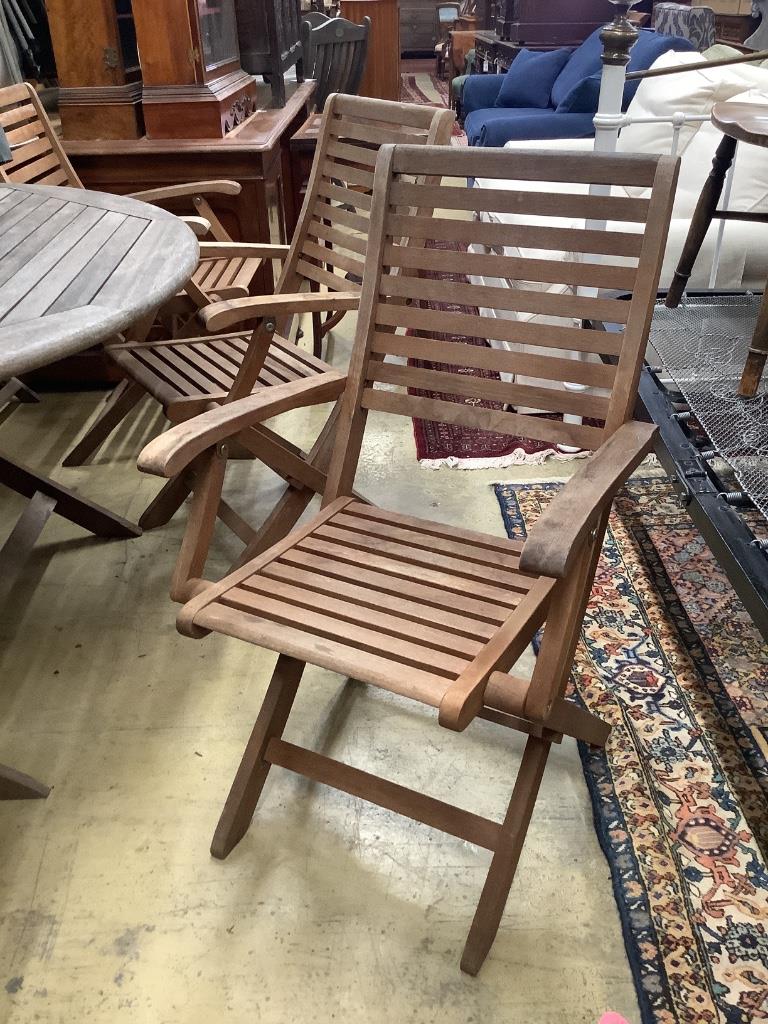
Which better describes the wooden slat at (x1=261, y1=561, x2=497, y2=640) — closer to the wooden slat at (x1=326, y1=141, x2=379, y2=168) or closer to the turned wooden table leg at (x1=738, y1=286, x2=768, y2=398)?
the turned wooden table leg at (x1=738, y1=286, x2=768, y2=398)

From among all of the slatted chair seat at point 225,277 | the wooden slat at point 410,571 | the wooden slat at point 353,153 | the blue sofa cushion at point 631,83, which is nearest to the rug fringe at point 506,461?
the slatted chair seat at point 225,277

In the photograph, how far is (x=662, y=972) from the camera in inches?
55.7

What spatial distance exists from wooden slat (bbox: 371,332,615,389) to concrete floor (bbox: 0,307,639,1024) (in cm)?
83

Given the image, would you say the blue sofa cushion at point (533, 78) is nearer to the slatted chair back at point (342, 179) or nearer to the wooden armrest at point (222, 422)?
the slatted chair back at point (342, 179)

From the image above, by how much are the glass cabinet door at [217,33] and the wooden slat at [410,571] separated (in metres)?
2.74

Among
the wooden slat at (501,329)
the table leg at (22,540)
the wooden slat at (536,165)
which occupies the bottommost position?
the table leg at (22,540)

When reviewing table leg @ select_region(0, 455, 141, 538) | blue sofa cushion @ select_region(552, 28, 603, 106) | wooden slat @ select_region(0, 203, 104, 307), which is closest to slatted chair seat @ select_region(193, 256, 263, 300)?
wooden slat @ select_region(0, 203, 104, 307)

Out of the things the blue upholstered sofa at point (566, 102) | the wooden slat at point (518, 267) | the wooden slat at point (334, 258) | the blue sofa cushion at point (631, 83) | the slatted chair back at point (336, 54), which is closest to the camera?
the wooden slat at point (518, 267)

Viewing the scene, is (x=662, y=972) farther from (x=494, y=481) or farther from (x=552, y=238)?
(x=494, y=481)

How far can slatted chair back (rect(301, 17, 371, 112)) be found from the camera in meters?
5.07

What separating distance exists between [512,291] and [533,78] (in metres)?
5.99

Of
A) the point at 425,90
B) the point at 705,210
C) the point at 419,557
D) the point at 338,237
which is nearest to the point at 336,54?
the point at 338,237

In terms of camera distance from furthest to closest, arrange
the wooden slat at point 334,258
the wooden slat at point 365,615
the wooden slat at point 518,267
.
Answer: the wooden slat at point 334,258 → the wooden slat at point 518,267 → the wooden slat at point 365,615

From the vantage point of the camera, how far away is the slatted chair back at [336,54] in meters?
5.07
